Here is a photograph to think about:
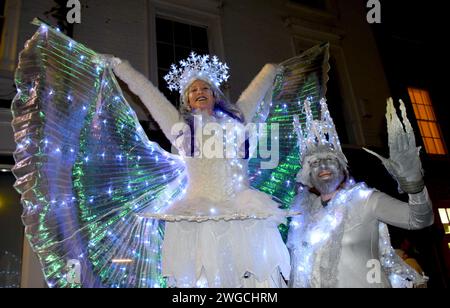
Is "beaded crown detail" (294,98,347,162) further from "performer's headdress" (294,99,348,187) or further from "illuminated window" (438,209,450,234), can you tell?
"illuminated window" (438,209,450,234)

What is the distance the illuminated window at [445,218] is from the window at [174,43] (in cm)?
550

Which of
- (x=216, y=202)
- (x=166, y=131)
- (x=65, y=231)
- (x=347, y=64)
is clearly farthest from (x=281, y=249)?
(x=347, y=64)

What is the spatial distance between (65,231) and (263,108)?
1.73 m

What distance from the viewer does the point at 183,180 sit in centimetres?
246

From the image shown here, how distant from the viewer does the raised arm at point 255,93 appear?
260cm

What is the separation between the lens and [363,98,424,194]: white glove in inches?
69.6

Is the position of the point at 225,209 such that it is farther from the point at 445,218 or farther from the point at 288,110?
the point at 445,218

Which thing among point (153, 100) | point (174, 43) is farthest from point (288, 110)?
point (174, 43)

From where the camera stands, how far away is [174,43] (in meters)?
5.58

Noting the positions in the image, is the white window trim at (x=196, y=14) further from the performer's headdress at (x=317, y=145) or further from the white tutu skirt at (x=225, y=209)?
the white tutu skirt at (x=225, y=209)

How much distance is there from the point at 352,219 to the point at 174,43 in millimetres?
4431

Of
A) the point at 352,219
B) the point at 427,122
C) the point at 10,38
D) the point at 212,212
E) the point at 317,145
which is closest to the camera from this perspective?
the point at 212,212

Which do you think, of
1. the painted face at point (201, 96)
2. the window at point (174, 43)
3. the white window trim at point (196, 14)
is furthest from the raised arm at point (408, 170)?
the white window trim at point (196, 14)
